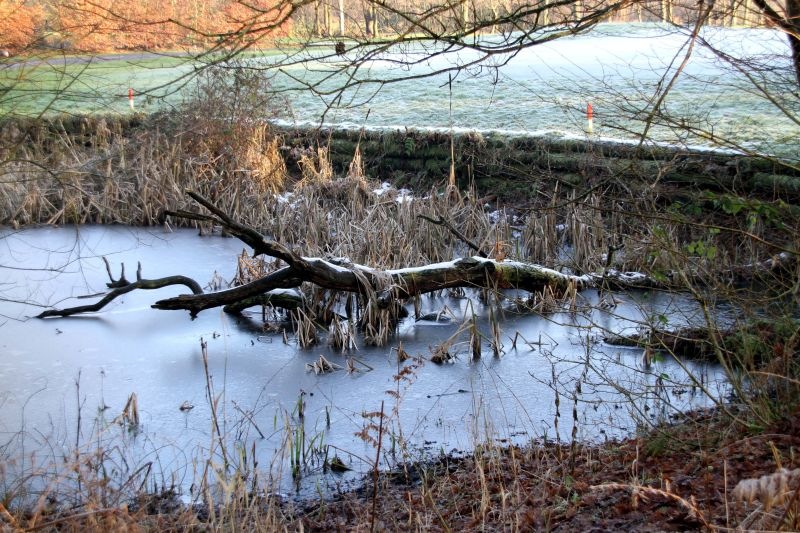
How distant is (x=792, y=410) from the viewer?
4.03 m

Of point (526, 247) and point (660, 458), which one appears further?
point (526, 247)

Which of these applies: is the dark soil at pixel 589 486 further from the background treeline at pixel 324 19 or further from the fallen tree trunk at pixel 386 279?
the fallen tree trunk at pixel 386 279

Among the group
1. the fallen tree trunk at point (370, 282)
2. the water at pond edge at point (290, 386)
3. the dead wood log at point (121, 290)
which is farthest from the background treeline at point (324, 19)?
the dead wood log at point (121, 290)

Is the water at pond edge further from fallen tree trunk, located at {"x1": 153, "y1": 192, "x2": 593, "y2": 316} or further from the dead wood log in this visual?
fallen tree trunk, located at {"x1": 153, "y1": 192, "x2": 593, "y2": 316}

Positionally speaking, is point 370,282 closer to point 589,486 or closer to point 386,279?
point 386,279

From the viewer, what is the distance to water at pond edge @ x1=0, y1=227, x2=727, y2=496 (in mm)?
5363

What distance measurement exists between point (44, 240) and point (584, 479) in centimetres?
883

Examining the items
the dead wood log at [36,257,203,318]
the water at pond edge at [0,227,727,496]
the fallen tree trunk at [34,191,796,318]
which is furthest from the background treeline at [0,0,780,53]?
the dead wood log at [36,257,203,318]

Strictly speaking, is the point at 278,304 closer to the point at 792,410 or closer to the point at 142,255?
the point at 142,255

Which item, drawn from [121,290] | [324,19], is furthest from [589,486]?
[121,290]

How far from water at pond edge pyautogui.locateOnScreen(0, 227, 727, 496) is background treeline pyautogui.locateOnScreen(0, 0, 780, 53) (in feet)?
4.94

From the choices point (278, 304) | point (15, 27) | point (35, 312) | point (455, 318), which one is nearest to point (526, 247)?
point (455, 318)

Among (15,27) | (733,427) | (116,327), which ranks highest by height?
(15,27)

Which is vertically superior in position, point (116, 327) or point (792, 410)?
point (792, 410)
